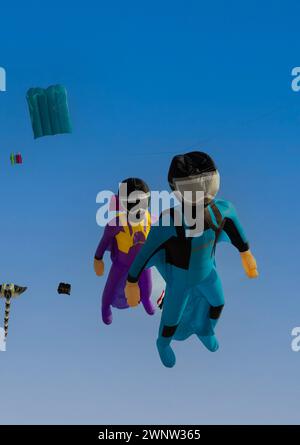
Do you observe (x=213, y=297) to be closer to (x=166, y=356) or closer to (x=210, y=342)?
→ (x=210, y=342)

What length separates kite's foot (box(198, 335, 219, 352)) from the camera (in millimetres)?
10836

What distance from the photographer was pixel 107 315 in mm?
12258

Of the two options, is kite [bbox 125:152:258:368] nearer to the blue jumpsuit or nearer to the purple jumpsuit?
the blue jumpsuit

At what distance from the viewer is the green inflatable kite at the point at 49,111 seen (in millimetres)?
11867

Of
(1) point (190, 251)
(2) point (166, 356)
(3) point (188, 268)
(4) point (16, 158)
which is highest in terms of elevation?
(4) point (16, 158)

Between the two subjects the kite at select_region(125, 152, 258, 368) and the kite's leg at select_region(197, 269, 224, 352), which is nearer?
the kite at select_region(125, 152, 258, 368)

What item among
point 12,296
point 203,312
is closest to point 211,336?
point 203,312

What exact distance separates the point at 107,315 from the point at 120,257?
1.06 m

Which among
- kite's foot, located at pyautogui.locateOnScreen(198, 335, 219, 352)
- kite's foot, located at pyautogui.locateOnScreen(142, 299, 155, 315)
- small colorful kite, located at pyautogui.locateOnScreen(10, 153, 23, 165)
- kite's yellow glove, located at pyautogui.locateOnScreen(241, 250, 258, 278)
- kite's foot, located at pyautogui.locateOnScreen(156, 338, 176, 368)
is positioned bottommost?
kite's foot, located at pyautogui.locateOnScreen(156, 338, 176, 368)

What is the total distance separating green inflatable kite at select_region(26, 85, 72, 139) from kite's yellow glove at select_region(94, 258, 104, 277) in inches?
80.4

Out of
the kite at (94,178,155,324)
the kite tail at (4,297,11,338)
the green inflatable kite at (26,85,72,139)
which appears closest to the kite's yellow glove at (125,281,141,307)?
the kite at (94,178,155,324)

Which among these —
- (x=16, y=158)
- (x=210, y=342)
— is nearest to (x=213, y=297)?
(x=210, y=342)

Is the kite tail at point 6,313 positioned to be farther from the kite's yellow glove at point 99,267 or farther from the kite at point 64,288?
the kite's yellow glove at point 99,267

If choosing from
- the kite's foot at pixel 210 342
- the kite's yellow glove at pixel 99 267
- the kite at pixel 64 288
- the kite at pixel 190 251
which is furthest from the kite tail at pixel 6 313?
the kite's foot at pixel 210 342
